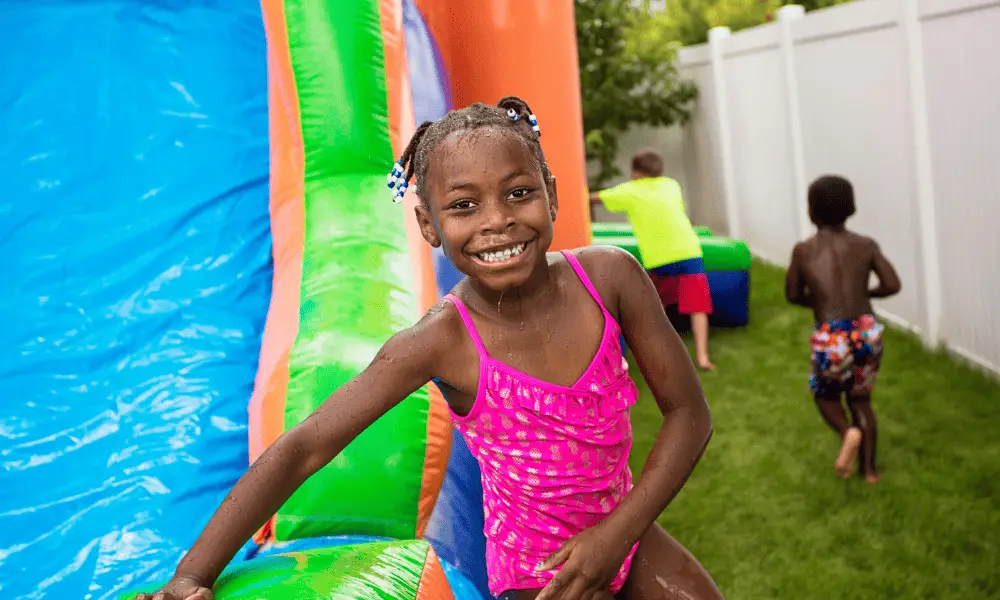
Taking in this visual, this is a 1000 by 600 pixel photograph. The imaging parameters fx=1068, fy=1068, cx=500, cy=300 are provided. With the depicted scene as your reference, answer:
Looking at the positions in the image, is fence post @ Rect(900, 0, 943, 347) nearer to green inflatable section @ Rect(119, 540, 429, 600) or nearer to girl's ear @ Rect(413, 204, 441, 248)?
green inflatable section @ Rect(119, 540, 429, 600)

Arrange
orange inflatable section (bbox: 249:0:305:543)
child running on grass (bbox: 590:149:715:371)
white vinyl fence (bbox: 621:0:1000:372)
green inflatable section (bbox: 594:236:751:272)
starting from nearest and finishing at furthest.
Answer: orange inflatable section (bbox: 249:0:305:543), white vinyl fence (bbox: 621:0:1000:372), child running on grass (bbox: 590:149:715:371), green inflatable section (bbox: 594:236:751:272)

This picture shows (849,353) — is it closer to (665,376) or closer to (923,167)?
(923,167)

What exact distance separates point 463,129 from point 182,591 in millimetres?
794

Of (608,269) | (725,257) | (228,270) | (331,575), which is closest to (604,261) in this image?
(608,269)

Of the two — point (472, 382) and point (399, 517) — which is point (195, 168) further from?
point (472, 382)

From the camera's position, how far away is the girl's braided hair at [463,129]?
162 cm

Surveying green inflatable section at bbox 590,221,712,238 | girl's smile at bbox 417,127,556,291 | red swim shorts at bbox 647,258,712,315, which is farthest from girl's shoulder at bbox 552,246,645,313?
green inflatable section at bbox 590,221,712,238

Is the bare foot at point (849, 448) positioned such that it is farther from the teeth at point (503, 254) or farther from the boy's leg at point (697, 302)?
the teeth at point (503, 254)

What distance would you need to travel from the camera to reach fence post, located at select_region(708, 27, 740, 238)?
821 cm

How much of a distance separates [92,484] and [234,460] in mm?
338

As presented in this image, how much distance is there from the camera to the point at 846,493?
3625mm

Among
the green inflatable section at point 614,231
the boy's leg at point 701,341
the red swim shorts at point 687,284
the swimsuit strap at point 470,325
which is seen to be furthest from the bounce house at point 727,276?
the swimsuit strap at point 470,325

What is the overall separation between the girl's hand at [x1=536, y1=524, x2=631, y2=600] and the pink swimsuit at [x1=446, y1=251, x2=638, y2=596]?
0.17 meters

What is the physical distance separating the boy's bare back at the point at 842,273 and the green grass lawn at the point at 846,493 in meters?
0.59
